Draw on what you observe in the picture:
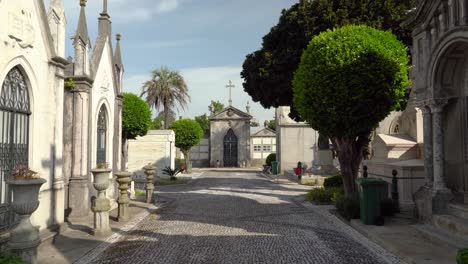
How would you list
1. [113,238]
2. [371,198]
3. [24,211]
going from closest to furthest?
1. [24,211]
2. [113,238]
3. [371,198]

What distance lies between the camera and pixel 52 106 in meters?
8.64

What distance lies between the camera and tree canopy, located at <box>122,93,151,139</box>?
66.1 feet

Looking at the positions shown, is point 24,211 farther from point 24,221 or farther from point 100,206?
point 100,206

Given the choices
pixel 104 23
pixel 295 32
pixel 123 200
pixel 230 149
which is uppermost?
pixel 295 32

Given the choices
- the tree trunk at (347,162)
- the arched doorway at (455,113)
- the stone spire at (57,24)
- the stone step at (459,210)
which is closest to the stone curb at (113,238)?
the stone spire at (57,24)

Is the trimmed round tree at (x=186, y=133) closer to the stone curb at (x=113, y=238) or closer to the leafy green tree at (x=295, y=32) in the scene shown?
the leafy green tree at (x=295, y=32)

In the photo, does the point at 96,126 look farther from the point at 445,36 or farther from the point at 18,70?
the point at 445,36

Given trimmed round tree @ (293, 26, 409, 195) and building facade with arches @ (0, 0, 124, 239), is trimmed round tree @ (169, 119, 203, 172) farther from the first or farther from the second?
trimmed round tree @ (293, 26, 409, 195)

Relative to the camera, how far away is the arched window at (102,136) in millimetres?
12398

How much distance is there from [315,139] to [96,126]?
24.0m

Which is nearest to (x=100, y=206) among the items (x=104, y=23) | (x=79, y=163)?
(x=79, y=163)

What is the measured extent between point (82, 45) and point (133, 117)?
9714 mm

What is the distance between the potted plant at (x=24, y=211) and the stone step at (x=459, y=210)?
311 inches

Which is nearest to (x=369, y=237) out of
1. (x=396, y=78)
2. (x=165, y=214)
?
(x=396, y=78)
